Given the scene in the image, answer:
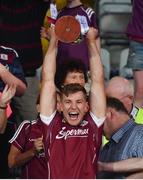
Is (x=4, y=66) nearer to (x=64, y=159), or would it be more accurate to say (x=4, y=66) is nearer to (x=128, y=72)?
(x=64, y=159)

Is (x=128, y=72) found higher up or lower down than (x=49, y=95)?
lower down

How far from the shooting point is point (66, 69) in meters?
7.43

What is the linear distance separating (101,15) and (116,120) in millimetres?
4089

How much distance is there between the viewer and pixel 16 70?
302 inches

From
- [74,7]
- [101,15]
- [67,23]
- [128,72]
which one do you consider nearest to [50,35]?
[67,23]

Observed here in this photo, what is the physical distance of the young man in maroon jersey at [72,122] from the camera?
6.35 metres

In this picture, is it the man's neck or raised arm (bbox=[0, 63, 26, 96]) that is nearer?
raised arm (bbox=[0, 63, 26, 96])

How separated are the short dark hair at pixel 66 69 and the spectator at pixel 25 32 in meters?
1.31

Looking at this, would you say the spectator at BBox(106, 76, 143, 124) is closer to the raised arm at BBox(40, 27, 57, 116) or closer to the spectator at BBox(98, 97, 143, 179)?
the spectator at BBox(98, 97, 143, 179)

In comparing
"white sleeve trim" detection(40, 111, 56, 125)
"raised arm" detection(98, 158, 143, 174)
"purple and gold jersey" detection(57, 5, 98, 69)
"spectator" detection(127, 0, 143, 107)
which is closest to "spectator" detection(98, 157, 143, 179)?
"raised arm" detection(98, 158, 143, 174)

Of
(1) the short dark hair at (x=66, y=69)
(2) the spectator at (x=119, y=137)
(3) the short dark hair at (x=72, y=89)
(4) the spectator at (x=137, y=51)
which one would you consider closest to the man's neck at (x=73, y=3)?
(4) the spectator at (x=137, y=51)

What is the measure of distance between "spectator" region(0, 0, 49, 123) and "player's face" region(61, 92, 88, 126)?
7.53 ft

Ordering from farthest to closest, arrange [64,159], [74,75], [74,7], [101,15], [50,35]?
[101,15], [74,7], [74,75], [50,35], [64,159]

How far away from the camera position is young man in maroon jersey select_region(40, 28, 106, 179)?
20.8 ft
